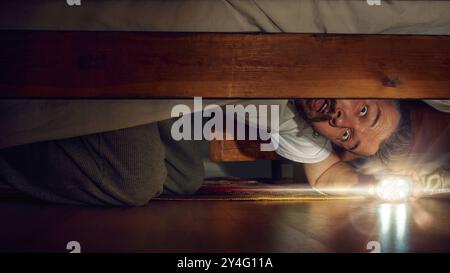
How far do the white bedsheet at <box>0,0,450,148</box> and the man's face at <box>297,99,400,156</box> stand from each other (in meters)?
0.55

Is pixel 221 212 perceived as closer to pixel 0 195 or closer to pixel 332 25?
pixel 332 25

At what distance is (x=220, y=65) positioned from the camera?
1.03 meters

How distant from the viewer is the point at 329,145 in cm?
191

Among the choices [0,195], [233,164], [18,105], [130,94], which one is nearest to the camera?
[130,94]

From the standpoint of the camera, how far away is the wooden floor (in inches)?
35.2

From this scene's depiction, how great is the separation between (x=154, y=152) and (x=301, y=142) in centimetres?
74

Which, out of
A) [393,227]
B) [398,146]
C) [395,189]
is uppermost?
[398,146]

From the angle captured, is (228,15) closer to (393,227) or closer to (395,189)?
(393,227)

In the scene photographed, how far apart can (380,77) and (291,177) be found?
1625mm

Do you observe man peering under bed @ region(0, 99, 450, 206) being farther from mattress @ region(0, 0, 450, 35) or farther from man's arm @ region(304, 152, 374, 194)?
mattress @ region(0, 0, 450, 35)

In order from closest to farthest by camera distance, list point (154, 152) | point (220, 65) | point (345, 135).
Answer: point (220, 65)
point (154, 152)
point (345, 135)

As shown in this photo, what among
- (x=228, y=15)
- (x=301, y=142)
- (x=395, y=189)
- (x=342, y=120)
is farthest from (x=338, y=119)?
(x=228, y=15)

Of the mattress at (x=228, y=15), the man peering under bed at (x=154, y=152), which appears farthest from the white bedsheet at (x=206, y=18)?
the man peering under bed at (x=154, y=152)

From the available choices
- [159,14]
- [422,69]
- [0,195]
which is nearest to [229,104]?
[159,14]
